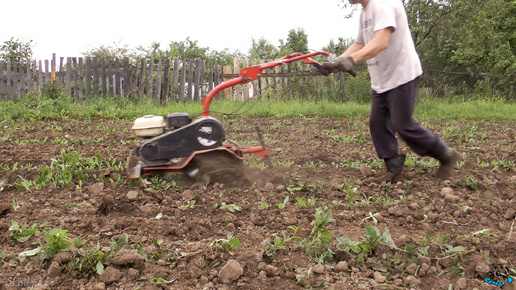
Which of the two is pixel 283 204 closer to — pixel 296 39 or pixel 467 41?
pixel 467 41

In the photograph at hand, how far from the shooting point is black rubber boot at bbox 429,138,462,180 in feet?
12.3

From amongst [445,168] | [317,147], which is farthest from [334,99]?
[445,168]

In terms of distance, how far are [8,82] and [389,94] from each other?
45.0ft

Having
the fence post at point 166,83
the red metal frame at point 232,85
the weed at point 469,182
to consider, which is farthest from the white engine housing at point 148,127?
the fence post at point 166,83

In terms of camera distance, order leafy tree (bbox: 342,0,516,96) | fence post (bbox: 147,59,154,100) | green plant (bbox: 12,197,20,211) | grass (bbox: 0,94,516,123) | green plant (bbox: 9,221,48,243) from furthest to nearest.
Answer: leafy tree (bbox: 342,0,516,96) → fence post (bbox: 147,59,154,100) → grass (bbox: 0,94,516,123) → green plant (bbox: 12,197,20,211) → green plant (bbox: 9,221,48,243)

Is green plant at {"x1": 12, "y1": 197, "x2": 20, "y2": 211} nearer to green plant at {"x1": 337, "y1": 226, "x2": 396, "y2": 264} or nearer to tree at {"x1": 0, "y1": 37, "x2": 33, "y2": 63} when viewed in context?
green plant at {"x1": 337, "y1": 226, "x2": 396, "y2": 264}

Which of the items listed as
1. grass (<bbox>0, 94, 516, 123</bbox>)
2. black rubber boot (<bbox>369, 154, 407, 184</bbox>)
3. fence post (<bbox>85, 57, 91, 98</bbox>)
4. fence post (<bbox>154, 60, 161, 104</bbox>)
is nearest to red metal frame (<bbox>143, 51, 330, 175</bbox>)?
black rubber boot (<bbox>369, 154, 407, 184</bbox>)

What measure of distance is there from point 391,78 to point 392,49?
0.76 feet

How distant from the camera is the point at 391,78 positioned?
361 cm

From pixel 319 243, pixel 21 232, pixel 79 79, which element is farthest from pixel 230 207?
pixel 79 79

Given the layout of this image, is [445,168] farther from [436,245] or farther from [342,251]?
[342,251]

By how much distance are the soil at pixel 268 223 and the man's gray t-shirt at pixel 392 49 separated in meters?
0.91

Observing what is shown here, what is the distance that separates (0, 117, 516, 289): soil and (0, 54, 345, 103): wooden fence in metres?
6.95

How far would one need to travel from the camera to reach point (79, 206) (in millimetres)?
3084
